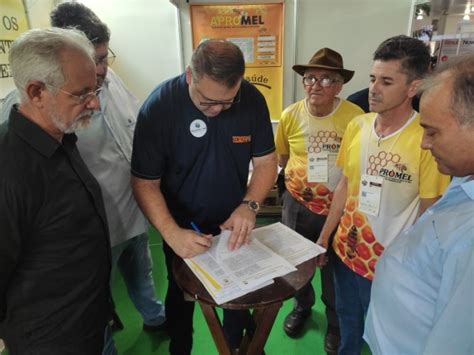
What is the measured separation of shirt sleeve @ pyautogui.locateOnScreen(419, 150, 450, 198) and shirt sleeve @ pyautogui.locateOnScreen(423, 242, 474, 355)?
1.96 feet

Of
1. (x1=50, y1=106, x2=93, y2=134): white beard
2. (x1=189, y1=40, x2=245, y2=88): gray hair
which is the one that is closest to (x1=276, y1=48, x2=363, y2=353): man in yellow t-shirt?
(x1=189, y1=40, x2=245, y2=88): gray hair

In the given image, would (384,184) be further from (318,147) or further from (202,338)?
(202,338)

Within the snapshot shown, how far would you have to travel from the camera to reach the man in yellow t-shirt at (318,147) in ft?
5.89

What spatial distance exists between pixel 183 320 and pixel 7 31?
1950 mm

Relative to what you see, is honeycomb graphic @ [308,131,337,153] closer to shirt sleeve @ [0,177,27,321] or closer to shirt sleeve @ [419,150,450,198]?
shirt sleeve @ [419,150,450,198]

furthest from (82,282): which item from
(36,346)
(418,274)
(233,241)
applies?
(418,274)

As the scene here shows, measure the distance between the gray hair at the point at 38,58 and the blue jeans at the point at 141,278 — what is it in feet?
3.64

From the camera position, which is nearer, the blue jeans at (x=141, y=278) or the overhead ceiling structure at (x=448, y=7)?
the blue jeans at (x=141, y=278)

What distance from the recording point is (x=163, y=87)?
1.29 meters

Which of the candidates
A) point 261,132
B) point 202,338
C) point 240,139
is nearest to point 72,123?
point 240,139

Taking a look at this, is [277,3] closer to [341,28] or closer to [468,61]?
[341,28]

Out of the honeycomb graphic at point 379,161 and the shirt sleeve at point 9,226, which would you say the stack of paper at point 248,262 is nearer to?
the honeycomb graphic at point 379,161

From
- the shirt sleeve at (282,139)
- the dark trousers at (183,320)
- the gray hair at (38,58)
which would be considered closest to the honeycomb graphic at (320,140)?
the shirt sleeve at (282,139)

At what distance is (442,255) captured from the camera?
668 millimetres
